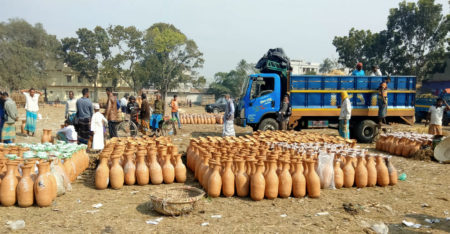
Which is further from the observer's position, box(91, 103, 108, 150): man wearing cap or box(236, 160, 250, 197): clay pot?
box(91, 103, 108, 150): man wearing cap

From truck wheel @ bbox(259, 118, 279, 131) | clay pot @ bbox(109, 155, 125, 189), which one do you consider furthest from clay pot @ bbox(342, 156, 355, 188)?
truck wheel @ bbox(259, 118, 279, 131)

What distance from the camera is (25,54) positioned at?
118ft

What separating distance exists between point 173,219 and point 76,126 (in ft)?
17.4

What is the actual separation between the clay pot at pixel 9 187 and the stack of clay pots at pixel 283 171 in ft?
8.55

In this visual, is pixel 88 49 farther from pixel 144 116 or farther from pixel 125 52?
pixel 144 116

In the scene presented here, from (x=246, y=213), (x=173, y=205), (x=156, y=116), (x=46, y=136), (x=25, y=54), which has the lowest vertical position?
(x=246, y=213)

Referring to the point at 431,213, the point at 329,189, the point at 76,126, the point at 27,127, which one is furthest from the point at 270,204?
the point at 27,127

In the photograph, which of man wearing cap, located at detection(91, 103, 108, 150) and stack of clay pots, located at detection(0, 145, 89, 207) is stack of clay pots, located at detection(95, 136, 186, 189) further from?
man wearing cap, located at detection(91, 103, 108, 150)

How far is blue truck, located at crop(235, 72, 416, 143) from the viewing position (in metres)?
10.3

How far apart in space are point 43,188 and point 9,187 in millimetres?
420

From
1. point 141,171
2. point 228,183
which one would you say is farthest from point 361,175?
point 141,171

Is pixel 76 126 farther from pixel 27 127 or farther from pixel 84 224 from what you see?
pixel 84 224

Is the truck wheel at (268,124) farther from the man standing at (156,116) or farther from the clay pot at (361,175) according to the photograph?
the clay pot at (361,175)

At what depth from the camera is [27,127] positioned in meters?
10.6
